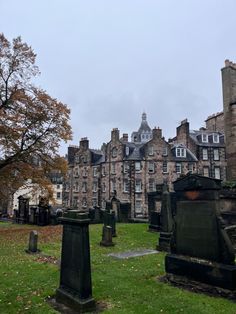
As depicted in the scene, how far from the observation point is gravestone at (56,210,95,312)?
19.9ft

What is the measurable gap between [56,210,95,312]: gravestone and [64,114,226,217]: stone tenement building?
1530 inches

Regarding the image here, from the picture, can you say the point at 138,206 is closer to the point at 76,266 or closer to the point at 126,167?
the point at 126,167

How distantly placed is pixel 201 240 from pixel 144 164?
130ft

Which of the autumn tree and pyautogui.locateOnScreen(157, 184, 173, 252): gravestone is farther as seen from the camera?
the autumn tree

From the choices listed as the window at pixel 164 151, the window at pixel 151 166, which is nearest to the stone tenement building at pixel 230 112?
the window at pixel 151 166

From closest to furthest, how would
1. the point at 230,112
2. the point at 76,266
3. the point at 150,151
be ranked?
the point at 76,266 → the point at 230,112 → the point at 150,151

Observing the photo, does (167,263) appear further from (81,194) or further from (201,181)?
Result: (81,194)

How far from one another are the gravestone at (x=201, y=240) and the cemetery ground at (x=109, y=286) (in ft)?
1.70

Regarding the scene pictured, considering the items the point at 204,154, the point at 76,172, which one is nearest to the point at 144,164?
the point at 204,154

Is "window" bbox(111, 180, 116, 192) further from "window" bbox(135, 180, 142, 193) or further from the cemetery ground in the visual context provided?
the cemetery ground

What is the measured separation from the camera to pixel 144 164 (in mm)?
46875

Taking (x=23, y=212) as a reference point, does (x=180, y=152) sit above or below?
above

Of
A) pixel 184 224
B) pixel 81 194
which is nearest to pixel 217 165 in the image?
pixel 81 194

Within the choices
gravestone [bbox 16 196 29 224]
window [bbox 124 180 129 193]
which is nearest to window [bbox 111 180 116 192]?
window [bbox 124 180 129 193]
